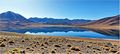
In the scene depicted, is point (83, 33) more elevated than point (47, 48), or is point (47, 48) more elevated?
point (47, 48)

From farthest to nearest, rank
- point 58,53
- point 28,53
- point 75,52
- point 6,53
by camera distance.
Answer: point 75,52
point 58,53
point 28,53
point 6,53

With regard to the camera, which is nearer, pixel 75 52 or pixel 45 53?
pixel 45 53

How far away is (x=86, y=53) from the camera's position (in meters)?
19.5

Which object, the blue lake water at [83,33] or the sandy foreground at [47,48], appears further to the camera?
the blue lake water at [83,33]

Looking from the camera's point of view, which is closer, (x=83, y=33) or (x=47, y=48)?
(x=47, y=48)

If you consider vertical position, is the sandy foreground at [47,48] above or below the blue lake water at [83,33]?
above

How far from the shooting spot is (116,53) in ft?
65.9

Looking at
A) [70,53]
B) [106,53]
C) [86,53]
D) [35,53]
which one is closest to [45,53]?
[35,53]

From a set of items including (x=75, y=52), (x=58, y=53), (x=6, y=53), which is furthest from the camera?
(x=75, y=52)

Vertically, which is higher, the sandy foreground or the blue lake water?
the sandy foreground

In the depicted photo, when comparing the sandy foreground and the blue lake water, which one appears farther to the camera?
the blue lake water

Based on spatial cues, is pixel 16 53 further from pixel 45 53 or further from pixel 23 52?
pixel 45 53

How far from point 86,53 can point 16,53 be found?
5.63 m

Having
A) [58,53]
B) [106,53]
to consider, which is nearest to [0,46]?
[58,53]
